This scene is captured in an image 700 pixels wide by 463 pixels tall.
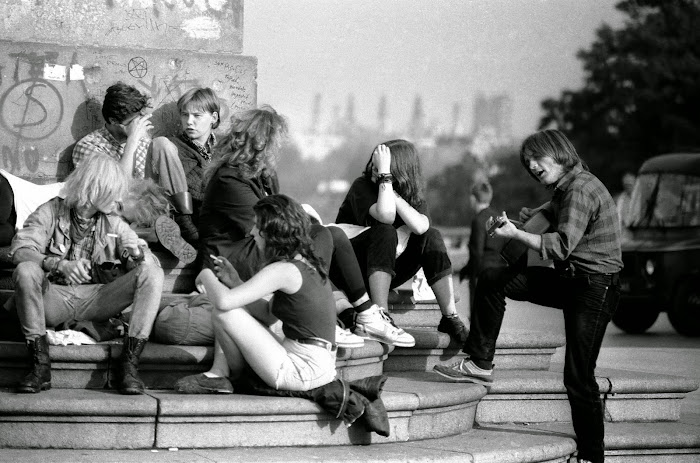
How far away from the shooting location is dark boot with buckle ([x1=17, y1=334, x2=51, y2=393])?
19.0 ft

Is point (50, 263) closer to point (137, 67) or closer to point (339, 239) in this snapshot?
point (339, 239)

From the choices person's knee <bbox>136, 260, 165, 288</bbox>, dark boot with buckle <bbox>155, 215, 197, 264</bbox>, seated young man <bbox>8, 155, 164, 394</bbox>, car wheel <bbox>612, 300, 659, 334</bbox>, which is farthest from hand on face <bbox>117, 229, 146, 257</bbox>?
car wheel <bbox>612, 300, 659, 334</bbox>

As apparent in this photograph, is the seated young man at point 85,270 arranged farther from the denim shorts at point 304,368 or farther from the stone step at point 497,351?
the stone step at point 497,351

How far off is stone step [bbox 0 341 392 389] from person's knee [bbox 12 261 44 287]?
36 cm

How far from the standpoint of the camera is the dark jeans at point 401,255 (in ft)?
23.8

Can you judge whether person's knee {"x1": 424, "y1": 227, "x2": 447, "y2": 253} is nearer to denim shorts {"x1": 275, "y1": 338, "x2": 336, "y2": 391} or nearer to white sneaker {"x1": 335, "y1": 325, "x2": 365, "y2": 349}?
white sneaker {"x1": 335, "y1": 325, "x2": 365, "y2": 349}

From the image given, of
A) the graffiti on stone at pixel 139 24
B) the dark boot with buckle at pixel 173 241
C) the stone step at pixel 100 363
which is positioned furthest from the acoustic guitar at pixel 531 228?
the graffiti on stone at pixel 139 24

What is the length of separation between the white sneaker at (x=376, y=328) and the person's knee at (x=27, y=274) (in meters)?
1.87

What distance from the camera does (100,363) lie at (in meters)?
6.09

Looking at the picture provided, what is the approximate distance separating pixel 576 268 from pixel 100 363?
2512 mm

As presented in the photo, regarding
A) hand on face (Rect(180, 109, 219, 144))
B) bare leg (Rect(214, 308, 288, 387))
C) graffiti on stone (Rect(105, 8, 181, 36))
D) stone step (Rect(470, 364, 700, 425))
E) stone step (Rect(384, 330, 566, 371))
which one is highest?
graffiti on stone (Rect(105, 8, 181, 36))

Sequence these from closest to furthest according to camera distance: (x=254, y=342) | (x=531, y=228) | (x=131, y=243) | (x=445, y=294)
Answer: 1. (x=254, y=342)
2. (x=131, y=243)
3. (x=531, y=228)
4. (x=445, y=294)

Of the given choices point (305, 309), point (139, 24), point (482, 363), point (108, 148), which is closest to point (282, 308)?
point (305, 309)

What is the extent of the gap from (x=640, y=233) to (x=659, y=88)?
21.4m
